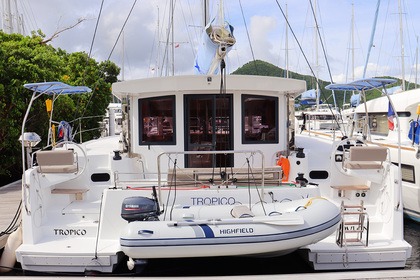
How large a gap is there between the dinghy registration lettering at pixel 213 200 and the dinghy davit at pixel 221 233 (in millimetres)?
573

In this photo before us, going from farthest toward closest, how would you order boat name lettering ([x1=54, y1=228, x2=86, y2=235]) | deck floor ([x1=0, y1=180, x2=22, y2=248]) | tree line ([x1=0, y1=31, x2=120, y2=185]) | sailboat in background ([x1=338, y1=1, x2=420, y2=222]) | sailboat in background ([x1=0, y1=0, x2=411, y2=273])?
tree line ([x1=0, y1=31, x2=120, y2=185]) → sailboat in background ([x1=338, y1=1, x2=420, y2=222]) → deck floor ([x1=0, y1=180, x2=22, y2=248]) → boat name lettering ([x1=54, y1=228, x2=86, y2=235]) → sailboat in background ([x1=0, y1=0, x2=411, y2=273])

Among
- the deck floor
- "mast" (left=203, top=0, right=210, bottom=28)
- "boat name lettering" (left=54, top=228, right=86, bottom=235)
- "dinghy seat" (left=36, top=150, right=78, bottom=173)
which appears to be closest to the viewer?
"boat name lettering" (left=54, top=228, right=86, bottom=235)

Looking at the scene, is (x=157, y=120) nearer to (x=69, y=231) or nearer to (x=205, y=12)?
(x=69, y=231)

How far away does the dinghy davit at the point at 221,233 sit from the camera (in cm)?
427

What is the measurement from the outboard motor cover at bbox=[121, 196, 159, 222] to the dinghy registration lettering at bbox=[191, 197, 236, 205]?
660 millimetres

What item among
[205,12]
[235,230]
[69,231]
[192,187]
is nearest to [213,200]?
[192,187]

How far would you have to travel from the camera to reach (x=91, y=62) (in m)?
26.8

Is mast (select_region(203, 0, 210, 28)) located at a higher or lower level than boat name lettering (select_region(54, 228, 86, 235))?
higher

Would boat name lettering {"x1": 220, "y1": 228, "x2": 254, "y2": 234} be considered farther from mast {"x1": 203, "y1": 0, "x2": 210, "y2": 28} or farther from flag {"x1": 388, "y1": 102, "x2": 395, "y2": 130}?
flag {"x1": 388, "y1": 102, "x2": 395, "y2": 130}

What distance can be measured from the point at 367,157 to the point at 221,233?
2.82m

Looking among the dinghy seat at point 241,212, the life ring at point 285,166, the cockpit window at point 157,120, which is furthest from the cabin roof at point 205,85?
the dinghy seat at point 241,212

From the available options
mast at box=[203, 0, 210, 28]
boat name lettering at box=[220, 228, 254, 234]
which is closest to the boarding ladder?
boat name lettering at box=[220, 228, 254, 234]

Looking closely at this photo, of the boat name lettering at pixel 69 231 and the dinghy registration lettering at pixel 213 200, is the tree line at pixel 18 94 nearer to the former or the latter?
the boat name lettering at pixel 69 231

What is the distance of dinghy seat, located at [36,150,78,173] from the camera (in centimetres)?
591
